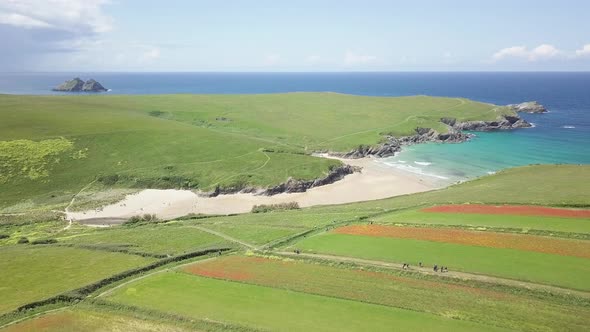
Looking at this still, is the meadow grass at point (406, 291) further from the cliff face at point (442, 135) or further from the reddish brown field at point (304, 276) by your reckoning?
the cliff face at point (442, 135)

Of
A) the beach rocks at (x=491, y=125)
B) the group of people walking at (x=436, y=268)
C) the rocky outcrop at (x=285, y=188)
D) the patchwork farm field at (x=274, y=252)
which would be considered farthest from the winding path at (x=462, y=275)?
the beach rocks at (x=491, y=125)

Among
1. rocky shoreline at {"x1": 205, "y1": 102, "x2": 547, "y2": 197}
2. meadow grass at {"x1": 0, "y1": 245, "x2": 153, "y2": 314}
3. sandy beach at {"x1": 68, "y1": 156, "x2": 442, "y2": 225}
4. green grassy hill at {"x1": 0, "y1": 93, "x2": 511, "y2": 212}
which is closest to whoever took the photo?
meadow grass at {"x1": 0, "y1": 245, "x2": 153, "y2": 314}

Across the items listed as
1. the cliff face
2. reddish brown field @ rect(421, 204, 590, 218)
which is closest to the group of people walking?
reddish brown field @ rect(421, 204, 590, 218)

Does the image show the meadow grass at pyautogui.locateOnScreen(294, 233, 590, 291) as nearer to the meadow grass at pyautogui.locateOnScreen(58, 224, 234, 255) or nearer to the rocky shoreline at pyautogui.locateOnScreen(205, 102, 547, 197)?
the meadow grass at pyautogui.locateOnScreen(58, 224, 234, 255)

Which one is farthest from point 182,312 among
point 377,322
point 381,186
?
point 381,186

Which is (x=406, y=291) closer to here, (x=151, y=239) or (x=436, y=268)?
(x=436, y=268)

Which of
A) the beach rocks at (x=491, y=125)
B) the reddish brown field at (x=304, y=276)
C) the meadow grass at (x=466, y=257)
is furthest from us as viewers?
the beach rocks at (x=491, y=125)
